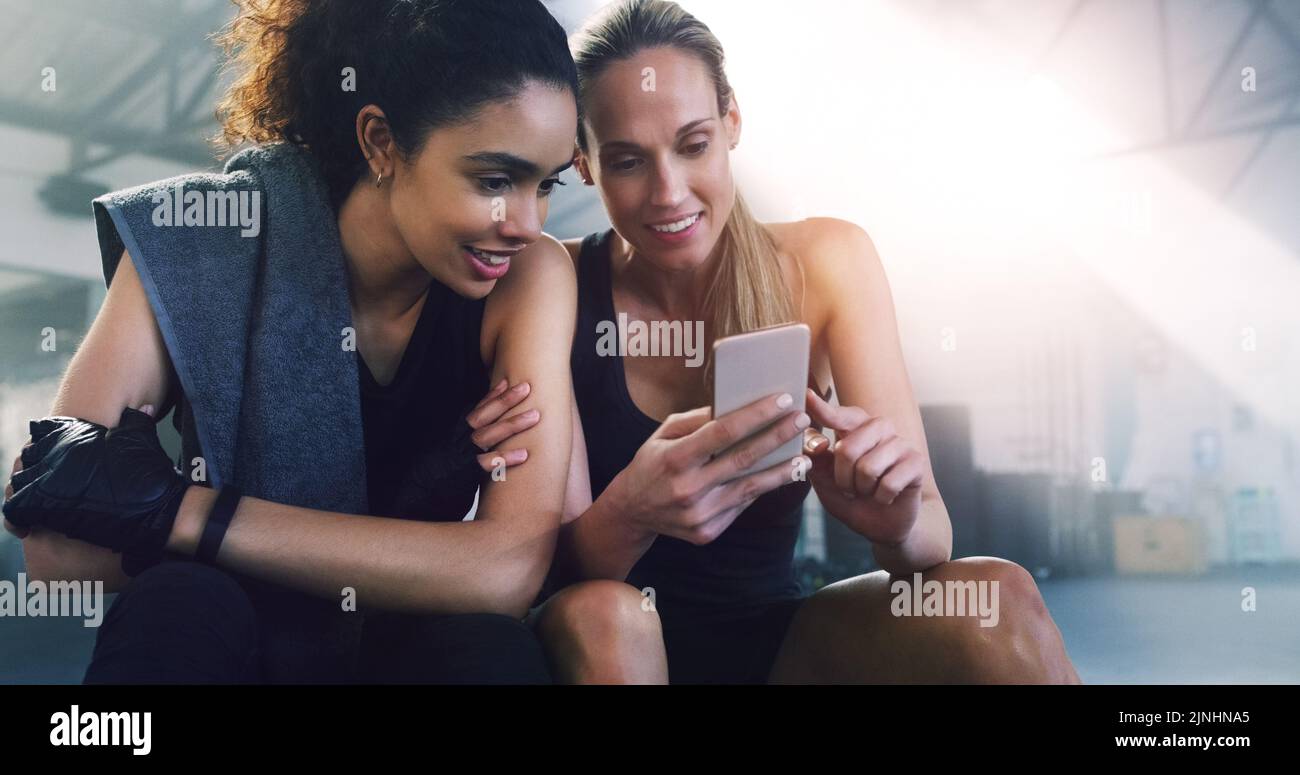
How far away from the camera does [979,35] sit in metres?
5.26

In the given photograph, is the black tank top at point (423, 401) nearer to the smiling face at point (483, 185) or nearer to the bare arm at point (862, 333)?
the smiling face at point (483, 185)

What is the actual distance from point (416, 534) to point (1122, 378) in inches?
300

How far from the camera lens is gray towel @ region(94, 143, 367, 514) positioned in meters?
1.08

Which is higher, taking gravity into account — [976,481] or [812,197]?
[812,197]

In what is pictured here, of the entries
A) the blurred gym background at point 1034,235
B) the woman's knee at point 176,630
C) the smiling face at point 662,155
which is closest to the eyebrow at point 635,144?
the smiling face at point 662,155

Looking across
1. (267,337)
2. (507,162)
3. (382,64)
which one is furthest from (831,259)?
(267,337)

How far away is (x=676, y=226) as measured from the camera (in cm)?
126

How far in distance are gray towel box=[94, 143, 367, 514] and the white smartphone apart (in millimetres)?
515

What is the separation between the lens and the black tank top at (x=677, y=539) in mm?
1263

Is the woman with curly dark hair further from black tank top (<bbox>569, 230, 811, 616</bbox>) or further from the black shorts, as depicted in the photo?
the black shorts

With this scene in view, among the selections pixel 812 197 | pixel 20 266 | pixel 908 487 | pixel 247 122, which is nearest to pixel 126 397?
pixel 247 122

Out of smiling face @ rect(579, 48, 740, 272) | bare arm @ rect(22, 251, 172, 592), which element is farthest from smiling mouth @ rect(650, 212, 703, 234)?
bare arm @ rect(22, 251, 172, 592)

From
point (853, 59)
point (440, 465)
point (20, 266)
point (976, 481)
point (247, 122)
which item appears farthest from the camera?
point (976, 481)
